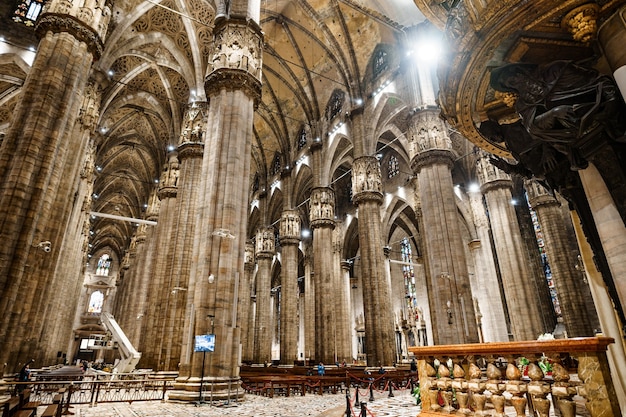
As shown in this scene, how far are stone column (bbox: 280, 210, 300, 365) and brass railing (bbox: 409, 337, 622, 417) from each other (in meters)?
20.3

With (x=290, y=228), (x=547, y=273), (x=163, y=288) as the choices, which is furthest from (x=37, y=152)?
(x=547, y=273)

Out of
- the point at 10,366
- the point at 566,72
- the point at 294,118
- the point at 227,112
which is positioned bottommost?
the point at 10,366

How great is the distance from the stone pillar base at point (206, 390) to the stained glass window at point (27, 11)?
17015 mm

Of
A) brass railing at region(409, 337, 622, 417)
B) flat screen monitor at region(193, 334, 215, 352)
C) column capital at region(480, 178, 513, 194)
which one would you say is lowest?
brass railing at region(409, 337, 622, 417)

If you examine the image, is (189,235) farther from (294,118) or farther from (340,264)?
(340,264)

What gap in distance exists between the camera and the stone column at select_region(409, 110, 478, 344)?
502 inches

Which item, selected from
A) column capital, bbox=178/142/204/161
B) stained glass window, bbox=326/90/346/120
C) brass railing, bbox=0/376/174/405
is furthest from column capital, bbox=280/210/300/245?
brass railing, bbox=0/376/174/405

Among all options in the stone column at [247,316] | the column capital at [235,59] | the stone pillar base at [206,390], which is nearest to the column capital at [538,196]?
the column capital at [235,59]

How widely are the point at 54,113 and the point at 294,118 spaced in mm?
17509

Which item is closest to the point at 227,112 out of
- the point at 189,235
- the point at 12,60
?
the point at 189,235

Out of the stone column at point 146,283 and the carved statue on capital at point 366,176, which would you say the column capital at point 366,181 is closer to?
the carved statue on capital at point 366,176

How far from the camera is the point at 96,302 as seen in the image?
43.5 metres

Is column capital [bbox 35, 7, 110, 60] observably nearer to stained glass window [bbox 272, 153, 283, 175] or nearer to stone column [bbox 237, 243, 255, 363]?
stained glass window [bbox 272, 153, 283, 175]

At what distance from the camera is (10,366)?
10156 mm
